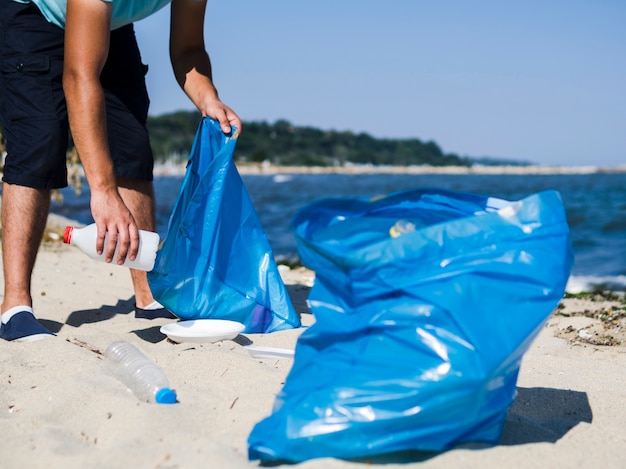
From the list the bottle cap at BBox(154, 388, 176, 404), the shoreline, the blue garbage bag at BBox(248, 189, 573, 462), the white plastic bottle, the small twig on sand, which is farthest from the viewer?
the shoreline

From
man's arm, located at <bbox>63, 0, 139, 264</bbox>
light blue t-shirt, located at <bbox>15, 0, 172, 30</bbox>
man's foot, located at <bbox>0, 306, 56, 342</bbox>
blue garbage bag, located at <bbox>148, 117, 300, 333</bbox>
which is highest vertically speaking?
light blue t-shirt, located at <bbox>15, 0, 172, 30</bbox>

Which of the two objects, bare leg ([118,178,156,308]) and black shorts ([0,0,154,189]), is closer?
black shorts ([0,0,154,189])

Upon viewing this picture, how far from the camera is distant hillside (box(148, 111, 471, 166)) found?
3231 inches

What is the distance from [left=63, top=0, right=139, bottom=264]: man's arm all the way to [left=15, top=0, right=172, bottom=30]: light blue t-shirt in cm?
18

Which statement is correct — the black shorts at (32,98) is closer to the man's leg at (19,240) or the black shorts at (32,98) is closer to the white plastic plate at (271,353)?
the man's leg at (19,240)

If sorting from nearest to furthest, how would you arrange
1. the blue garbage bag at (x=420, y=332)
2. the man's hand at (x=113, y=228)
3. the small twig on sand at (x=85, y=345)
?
1. the blue garbage bag at (x=420, y=332)
2. the man's hand at (x=113, y=228)
3. the small twig on sand at (x=85, y=345)

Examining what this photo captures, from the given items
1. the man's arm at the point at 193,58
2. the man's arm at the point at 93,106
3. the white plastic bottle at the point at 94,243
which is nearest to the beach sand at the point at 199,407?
the white plastic bottle at the point at 94,243

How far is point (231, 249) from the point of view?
105 inches

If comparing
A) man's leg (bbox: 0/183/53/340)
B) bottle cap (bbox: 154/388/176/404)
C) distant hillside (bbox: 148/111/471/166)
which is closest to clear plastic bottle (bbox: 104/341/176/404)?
bottle cap (bbox: 154/388/176/404)

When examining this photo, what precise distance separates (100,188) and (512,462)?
1.43m

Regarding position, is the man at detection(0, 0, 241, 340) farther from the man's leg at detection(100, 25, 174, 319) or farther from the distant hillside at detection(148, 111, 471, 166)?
the distant hillside at detection(148, 111, 471, 166)

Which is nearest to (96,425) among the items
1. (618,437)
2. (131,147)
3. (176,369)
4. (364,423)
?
(176,369)

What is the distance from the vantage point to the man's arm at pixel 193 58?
2789 mm

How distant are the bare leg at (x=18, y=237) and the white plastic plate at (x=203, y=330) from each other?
59cm
